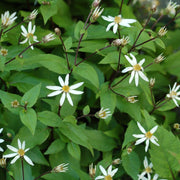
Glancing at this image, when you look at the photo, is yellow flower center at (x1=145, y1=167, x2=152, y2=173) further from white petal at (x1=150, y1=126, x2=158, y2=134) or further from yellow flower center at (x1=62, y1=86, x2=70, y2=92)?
yellow flower center at (x1=62, y1=86, x2=70, y2=92)

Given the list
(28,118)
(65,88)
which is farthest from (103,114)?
(28,118)

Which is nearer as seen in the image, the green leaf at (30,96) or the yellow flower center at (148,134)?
the green leaf at (30,96)

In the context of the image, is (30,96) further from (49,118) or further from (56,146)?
(56,146)

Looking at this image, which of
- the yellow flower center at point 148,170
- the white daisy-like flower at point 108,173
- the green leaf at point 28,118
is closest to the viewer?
the green leaf at point 28,118

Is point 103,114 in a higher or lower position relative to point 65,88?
lower

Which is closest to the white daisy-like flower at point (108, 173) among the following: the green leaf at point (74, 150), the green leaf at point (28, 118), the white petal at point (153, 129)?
the green leaf at point (74, 150)

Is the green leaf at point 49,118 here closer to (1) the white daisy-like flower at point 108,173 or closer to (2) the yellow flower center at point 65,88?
(2) the yellow flower center at point 65,88
